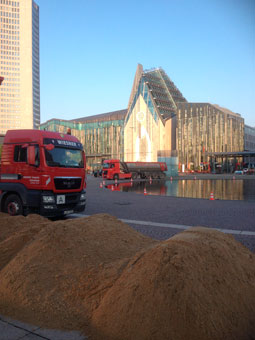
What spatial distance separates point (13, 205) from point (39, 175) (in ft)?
5.08

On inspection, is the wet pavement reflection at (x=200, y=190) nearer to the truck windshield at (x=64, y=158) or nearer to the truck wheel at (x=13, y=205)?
the truck windshield at (x=64, y=158)

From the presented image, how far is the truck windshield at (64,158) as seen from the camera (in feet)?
32.0

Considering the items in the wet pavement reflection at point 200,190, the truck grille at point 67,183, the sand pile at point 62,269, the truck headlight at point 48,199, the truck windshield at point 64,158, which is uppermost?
the truck windshield at point 64,158

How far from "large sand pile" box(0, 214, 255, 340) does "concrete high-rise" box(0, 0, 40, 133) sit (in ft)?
543

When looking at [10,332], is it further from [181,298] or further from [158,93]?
[158,93]

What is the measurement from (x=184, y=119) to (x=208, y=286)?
247 ft

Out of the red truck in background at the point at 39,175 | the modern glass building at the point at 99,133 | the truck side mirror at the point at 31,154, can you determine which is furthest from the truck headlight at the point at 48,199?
the modern glass building at the point at 99,133

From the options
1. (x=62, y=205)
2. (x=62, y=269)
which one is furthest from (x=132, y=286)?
(x=62, y=205)

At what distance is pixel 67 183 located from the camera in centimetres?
1010

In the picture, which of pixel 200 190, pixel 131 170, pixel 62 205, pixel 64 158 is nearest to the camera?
pixel 62 205

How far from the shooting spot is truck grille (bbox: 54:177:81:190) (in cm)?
977

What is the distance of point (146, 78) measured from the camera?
7925 centimetres

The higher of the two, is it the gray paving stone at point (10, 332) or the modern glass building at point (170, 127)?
the modern glass building at point (170, 127)

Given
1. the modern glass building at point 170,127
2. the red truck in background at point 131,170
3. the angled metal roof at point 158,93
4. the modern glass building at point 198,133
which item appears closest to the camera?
the red truck in background at point 131,170
